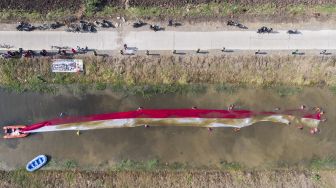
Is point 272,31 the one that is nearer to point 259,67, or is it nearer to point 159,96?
point 259,67

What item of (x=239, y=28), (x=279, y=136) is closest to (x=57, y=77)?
(x=239, y=28)

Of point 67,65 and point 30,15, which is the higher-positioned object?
point 30,15

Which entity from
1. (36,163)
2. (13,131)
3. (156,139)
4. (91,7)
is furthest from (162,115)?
(13,131)

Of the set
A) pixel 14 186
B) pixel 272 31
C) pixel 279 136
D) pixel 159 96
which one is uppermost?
pixel 272 31

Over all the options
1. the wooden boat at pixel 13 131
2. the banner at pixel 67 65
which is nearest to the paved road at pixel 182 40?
the banner at pixel 67 65

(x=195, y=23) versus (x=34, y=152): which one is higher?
(x=195, y=23)

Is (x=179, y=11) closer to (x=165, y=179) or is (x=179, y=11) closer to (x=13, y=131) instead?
(x=165, y=179)
